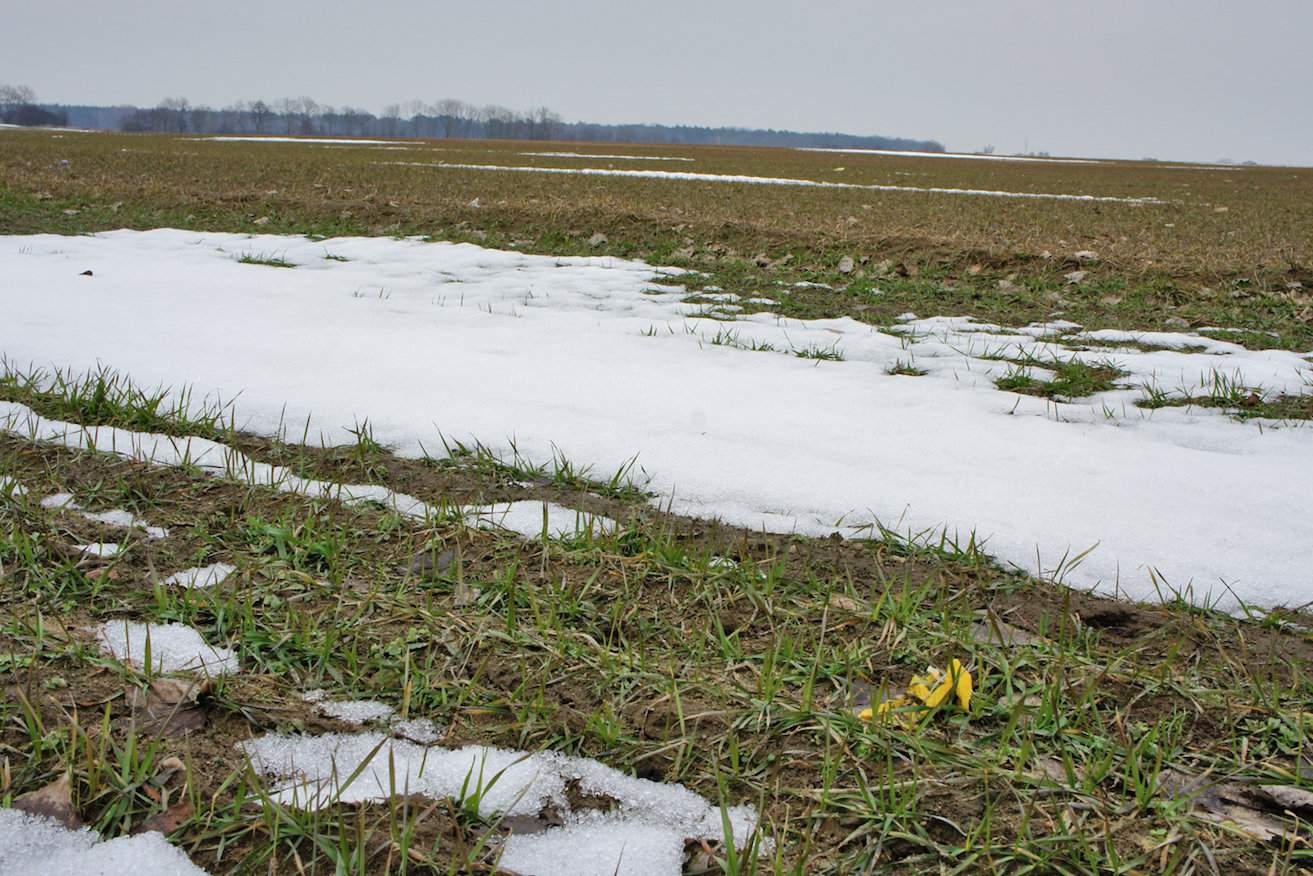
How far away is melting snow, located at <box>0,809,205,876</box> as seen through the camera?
4.59 feet

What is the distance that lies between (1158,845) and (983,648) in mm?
661

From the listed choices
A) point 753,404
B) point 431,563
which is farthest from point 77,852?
point 753,404

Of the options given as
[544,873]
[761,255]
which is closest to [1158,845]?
[544,873]

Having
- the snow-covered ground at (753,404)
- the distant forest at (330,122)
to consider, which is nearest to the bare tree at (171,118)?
the distant forest at (330,122)

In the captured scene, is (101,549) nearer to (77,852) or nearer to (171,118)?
A: (77,852)

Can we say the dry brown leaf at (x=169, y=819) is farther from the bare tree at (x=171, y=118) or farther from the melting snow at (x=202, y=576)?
the bare tree at (x=171, y=118)

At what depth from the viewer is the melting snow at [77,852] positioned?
4.59ft

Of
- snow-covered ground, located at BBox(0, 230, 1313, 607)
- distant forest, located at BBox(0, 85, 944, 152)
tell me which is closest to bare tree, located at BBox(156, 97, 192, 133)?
distant forest, located at BBox(0, 85, 944, 152)

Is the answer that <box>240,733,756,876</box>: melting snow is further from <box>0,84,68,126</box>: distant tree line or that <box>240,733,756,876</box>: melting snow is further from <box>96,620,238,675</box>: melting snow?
<box>0,84,68,126</box>: distant tree line

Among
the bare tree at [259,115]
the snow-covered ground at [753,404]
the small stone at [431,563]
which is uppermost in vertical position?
the bare tree at [259,115]

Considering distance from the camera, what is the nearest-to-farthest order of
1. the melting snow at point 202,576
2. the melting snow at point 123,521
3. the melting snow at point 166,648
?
the melting snow at point 166,648
the melting snow at point 202,576
the melting snow at point 123,521

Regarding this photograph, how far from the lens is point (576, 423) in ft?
12.0

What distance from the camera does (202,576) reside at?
2389 mm

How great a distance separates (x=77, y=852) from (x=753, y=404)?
2.99 m
